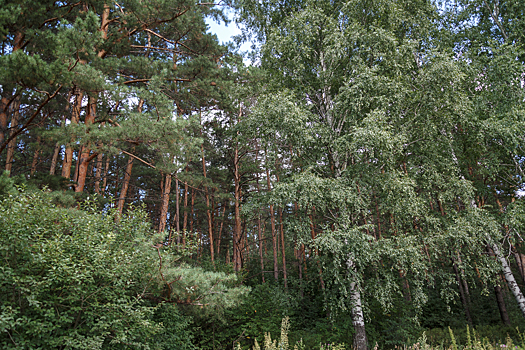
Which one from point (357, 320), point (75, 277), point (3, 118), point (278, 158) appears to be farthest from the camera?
point (278, 158)

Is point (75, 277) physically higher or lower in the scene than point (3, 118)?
lower

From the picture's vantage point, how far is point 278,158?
8445 mm

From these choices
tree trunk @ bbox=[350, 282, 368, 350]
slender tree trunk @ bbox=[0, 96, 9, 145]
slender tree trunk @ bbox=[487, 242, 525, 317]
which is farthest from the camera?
slender tree trunk @ bbox=[487, 242, 525, 317]

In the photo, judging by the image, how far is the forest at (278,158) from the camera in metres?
4.34

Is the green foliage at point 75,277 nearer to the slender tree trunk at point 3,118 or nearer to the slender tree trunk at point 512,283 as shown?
the slender tree trunk at point 3,118

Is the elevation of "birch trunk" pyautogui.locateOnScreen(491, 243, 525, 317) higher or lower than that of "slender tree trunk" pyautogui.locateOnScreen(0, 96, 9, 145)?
lower

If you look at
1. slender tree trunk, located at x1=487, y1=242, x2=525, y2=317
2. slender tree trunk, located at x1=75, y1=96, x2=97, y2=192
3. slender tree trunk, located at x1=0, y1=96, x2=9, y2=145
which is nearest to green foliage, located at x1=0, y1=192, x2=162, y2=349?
slender tree trunk, located at x1=75, y1=96, x2=97, y2=192

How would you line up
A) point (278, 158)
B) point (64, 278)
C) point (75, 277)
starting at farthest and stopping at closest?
1. point (278, 158)
2. point (64, 278)
3. point (75, 277)

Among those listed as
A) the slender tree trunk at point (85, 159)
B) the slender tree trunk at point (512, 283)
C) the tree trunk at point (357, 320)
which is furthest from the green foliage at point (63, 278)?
the slender tree trunk at point (512, 283)

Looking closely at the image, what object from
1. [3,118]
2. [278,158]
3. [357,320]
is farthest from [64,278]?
[357,320]

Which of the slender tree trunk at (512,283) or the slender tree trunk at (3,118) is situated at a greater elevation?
the slender tree trunk at (3,118)

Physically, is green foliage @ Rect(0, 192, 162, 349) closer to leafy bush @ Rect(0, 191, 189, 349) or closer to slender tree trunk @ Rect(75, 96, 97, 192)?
leafy bush @ Rect(0, 191, 189, 349)

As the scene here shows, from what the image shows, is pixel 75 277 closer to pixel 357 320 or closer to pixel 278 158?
pixel 278 158

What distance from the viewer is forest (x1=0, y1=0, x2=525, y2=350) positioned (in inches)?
171
